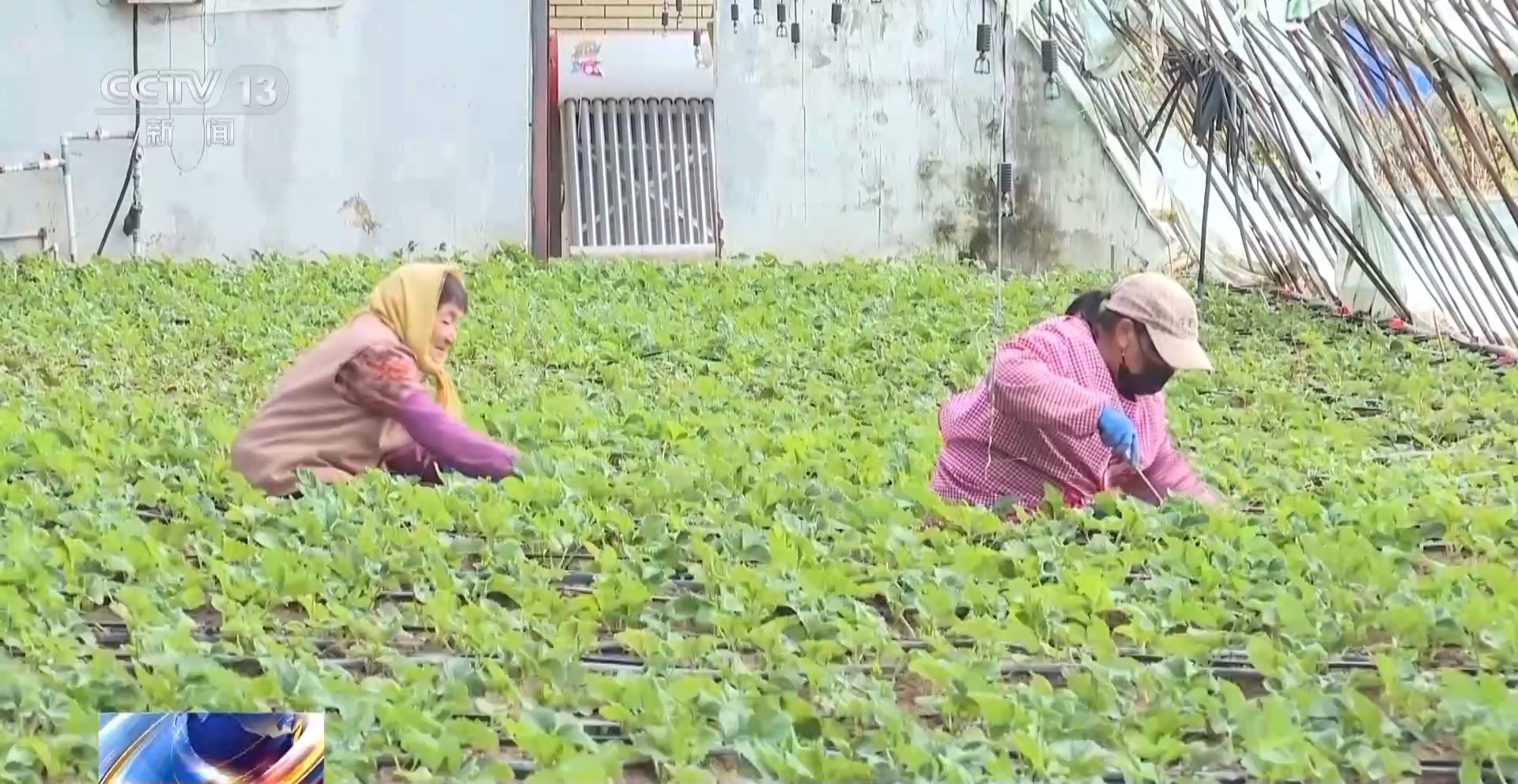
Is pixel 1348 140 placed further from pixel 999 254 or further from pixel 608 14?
pixel 608 14

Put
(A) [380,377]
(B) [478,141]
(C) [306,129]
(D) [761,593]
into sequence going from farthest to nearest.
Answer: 1. (B) [478,141]
2. (C) [306,129]
3. (A) [380,377]
4. (D) [761,593]

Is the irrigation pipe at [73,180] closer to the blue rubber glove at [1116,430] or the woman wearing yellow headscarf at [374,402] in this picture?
the woman wearing yellow headscarf at [374,402]

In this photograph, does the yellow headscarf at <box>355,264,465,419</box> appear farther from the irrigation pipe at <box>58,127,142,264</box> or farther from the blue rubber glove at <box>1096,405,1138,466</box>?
the irrigation pipe at <box>58,127,142,264</box>

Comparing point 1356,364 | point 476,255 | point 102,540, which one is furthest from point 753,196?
point 102,540

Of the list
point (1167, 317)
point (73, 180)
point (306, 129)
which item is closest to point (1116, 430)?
point (1167, 317)

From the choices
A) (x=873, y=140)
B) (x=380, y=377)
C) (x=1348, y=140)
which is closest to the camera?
(x=380, y=377)

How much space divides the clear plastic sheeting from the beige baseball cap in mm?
2765

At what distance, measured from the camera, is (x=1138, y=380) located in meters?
4.12

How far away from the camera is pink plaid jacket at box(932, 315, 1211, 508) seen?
157 inches

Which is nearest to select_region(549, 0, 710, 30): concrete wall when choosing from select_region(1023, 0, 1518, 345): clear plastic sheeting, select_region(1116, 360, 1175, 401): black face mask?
select_region(1023, 0, 1518, 345): clear plastic sheeting

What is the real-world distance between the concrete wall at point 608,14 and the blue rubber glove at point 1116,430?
24.8ft

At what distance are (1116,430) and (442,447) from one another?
1.53 metres

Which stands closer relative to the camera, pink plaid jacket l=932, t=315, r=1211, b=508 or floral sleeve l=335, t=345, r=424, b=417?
pink plaid jacket l=932, t=315, r=1211, b=508

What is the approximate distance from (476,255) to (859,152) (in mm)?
2229
